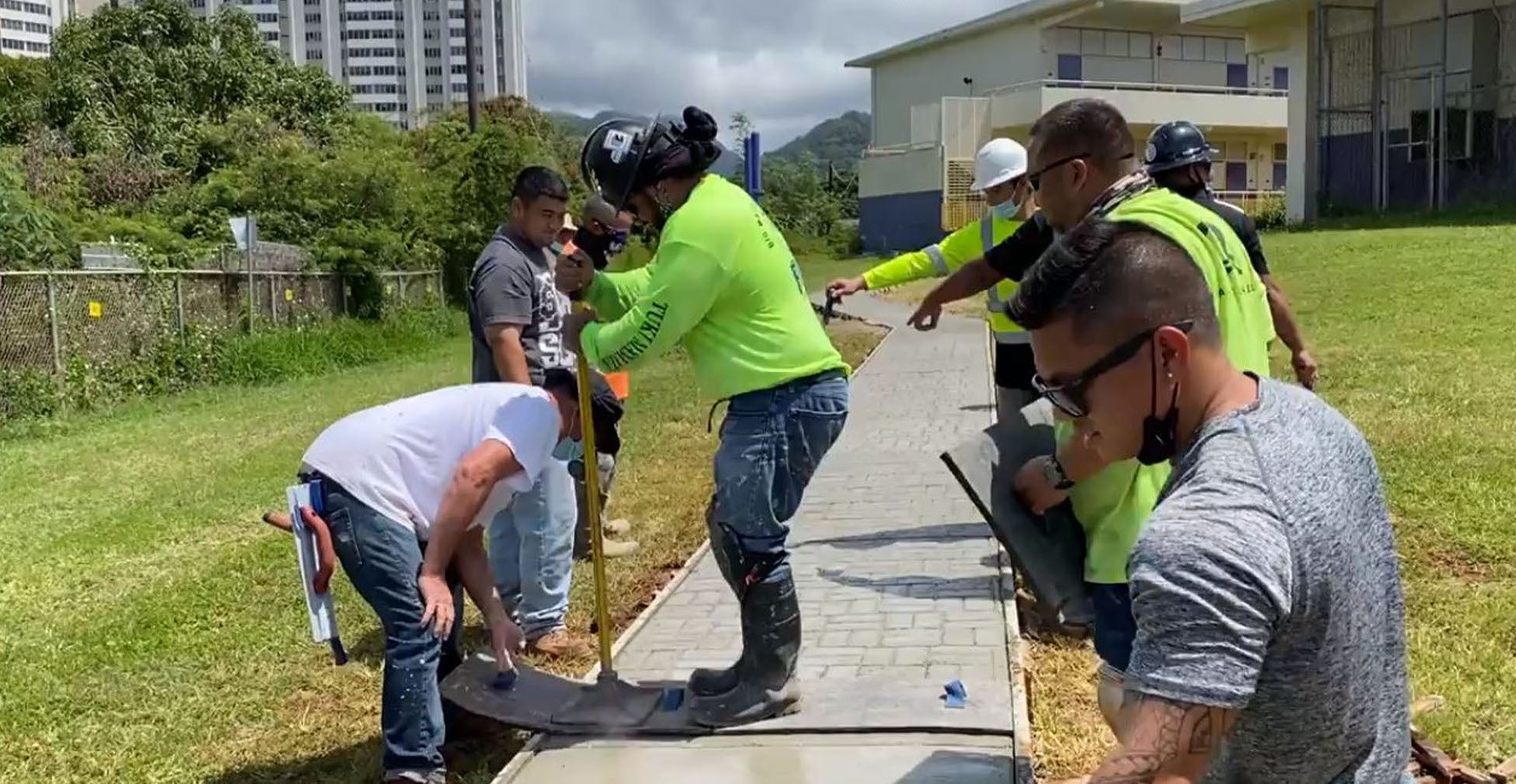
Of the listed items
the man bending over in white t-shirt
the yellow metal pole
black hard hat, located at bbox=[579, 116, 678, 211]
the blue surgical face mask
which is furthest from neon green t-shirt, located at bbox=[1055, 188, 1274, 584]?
the blue surgical face mask

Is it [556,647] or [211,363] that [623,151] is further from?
[211,363]

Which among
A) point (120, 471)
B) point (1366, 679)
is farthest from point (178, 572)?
point (1366, 679)

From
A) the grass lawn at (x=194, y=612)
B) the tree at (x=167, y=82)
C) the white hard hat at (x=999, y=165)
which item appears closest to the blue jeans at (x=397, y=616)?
the grass lawn at (x=194, y=612)

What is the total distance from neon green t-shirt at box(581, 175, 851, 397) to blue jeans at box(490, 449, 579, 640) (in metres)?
1.40

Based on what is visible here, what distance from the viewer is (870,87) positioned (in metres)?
53.4

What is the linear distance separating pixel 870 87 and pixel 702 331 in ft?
167

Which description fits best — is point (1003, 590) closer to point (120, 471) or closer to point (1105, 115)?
point (1105, 115)

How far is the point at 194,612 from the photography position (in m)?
6.43

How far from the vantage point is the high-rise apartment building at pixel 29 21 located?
363ft

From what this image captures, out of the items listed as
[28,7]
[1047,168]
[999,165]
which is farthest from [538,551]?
[28,7]

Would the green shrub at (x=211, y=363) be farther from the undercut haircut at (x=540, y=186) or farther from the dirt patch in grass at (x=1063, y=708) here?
the dirt patch in grass at (x=1063, y=708)

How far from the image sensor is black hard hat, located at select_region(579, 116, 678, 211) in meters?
4.02

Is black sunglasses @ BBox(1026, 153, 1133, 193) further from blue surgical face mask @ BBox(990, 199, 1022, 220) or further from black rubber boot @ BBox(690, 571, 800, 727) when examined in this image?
blue surgical face mask @ BBox(990, 199, 1022, 220)

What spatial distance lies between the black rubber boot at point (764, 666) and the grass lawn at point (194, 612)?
2.59 feet
